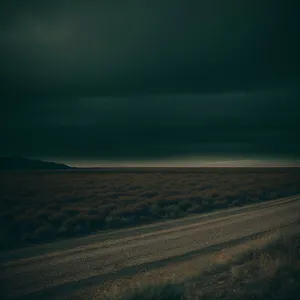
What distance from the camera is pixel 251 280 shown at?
29.6ft

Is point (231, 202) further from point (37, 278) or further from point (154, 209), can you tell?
point (37, 278)

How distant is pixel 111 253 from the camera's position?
44.5 ft

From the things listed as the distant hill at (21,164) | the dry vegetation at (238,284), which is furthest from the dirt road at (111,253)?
the distant hill at (21,164)

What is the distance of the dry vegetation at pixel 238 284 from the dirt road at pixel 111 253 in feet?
6.18

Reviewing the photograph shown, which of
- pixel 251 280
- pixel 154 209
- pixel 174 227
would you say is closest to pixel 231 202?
pixel 154 209

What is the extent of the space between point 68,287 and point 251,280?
515 centimetres

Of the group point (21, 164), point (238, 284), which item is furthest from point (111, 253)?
point (21, 164)

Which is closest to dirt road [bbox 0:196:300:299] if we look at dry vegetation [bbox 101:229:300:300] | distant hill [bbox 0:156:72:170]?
dry vegetation [bbox 101:229:300:300]

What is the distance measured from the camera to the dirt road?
403 inches

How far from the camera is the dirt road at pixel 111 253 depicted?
33.6 ft

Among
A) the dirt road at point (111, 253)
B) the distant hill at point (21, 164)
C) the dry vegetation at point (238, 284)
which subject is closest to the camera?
the dry vegetation at point (238, 284)

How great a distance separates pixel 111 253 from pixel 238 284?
5.90m

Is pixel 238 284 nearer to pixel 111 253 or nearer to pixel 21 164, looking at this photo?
pixel 111 253

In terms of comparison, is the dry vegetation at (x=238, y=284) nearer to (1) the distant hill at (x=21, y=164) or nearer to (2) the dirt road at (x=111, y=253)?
(2) the dirt road at (x=111, y=253)
